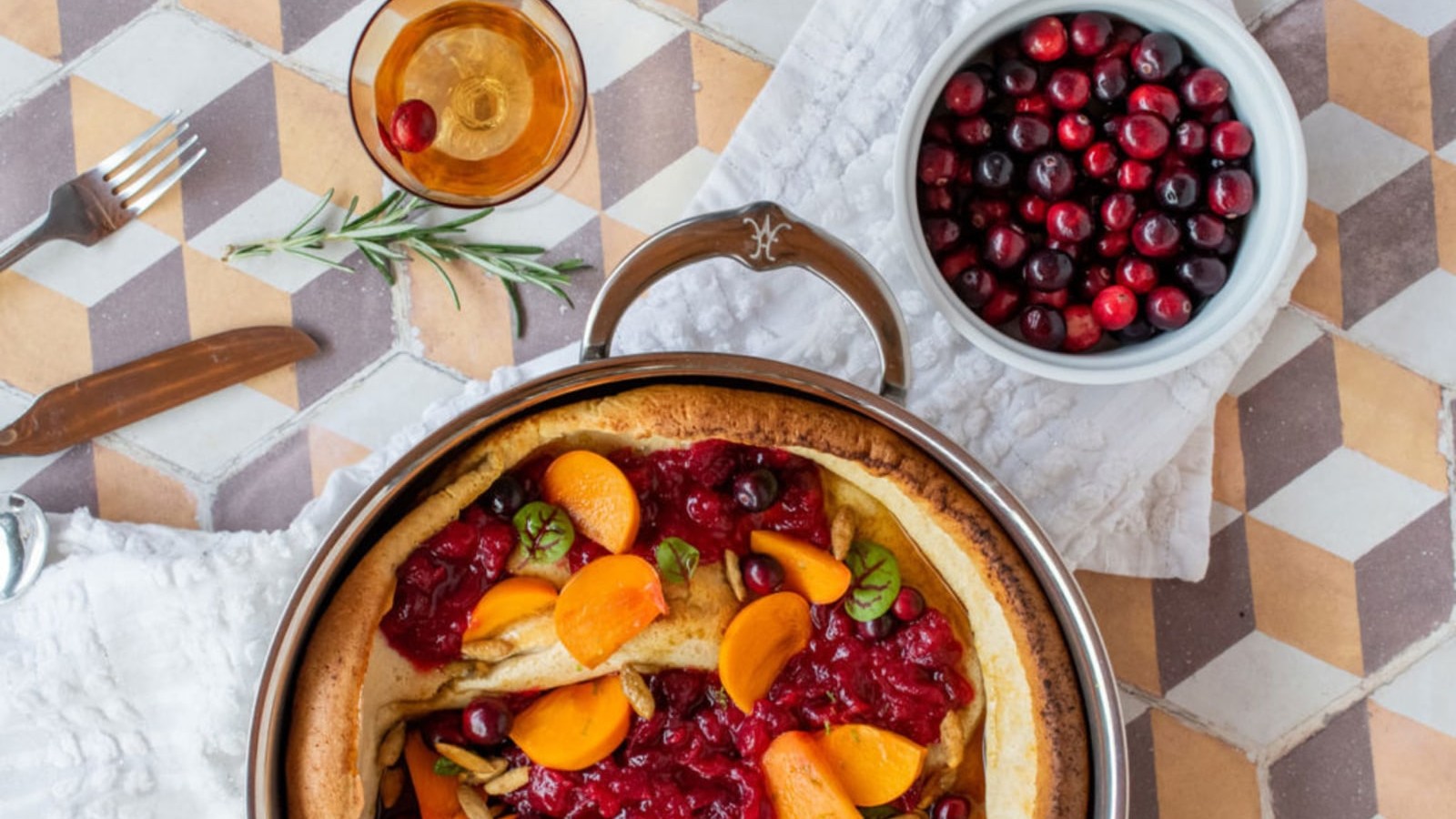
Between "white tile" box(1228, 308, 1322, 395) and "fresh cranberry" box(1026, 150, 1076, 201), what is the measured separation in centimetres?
66

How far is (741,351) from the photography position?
247cm

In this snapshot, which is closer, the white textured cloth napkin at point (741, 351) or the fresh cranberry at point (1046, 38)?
the fresh cranberry at point (1046, 38)

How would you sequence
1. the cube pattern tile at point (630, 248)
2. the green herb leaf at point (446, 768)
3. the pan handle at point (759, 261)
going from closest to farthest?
1. the pan handle at point (759, 261)
2. the green herb leaf at point (446, 768)
3. the cube pattern tile at point (630, 248)

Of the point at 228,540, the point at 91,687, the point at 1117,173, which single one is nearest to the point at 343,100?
the point at 228,540

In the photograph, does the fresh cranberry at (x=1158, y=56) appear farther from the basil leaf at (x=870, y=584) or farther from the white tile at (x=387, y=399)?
the white tile at (x=387, y=399)

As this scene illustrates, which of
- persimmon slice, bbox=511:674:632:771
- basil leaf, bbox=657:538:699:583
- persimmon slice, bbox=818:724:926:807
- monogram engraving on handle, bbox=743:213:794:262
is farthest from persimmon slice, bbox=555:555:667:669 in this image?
monogram engraving on handle, bbox=743:213:794:262

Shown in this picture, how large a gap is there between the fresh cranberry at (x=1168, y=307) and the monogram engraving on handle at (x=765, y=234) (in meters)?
0.78

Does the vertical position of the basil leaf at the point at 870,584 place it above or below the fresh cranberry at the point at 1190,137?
below

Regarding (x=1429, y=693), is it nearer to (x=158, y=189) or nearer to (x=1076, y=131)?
(x=1076, y=131)

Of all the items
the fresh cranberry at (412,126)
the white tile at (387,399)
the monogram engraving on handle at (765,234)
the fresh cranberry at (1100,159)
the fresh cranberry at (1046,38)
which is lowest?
the white tile at (387,399)

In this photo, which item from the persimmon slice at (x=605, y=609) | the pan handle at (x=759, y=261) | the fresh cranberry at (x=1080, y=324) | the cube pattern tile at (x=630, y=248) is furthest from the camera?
the cube pattern tile at (x=630, y=248)

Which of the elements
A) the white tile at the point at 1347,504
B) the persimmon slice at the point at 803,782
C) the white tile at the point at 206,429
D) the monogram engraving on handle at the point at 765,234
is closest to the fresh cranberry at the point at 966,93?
the monogram engraving on handle at the point at 765,234

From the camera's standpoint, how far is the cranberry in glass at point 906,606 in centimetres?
225

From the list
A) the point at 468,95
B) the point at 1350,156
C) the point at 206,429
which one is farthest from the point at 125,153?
the point at 1350,156
